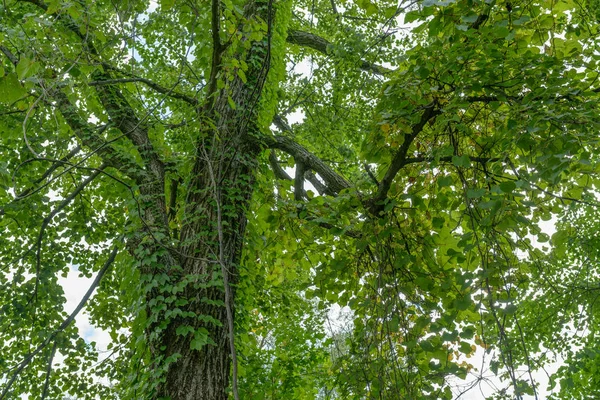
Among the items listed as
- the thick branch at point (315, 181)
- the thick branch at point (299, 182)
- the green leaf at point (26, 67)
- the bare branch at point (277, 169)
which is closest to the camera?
the green leaf at point (26, 67)

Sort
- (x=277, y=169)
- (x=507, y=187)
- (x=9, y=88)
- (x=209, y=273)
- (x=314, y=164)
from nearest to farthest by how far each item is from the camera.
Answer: (x=9, y=88)
(x=507, y=187)
(x=209, y=273)
(x=314, y=164)
(x=277, y=169)

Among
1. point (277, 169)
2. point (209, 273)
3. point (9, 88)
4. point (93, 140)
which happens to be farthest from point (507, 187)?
point (277, 169)

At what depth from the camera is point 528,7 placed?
96.2 inches

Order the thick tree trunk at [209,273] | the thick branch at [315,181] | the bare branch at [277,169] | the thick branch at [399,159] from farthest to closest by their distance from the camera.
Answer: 1. the bare branch at [277,169]
2. the thick branch at [315,181]
3. the thick tree trunk at [209,273]
4. the thick branch at [399,159]

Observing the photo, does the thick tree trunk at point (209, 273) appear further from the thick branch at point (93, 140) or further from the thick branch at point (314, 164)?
the thick branch at point (314, 164)

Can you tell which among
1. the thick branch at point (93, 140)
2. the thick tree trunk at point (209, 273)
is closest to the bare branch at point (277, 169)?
the thick tree trunk at point (209, 273)

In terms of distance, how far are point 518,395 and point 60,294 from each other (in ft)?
11.9

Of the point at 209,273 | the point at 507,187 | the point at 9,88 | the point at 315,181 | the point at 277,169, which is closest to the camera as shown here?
the point at 9,88

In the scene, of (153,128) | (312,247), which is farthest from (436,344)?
(153,128)

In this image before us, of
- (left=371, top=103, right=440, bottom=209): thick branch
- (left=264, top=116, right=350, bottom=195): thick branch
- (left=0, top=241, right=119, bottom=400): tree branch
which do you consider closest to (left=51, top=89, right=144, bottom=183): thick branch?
(left=0, top=241, right=119, bottom=400): tree branch

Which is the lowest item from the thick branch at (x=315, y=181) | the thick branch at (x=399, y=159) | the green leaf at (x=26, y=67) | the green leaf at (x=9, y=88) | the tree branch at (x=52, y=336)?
the tree branch at (x=52, y=336)

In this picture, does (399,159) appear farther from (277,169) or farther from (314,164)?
(277,169)

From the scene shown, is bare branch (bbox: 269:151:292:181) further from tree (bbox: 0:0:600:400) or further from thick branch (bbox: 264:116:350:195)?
thick branch (bbox: 264:116:350:195)

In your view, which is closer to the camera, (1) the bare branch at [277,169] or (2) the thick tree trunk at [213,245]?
(2) the thick tree trunk at [213,245]
